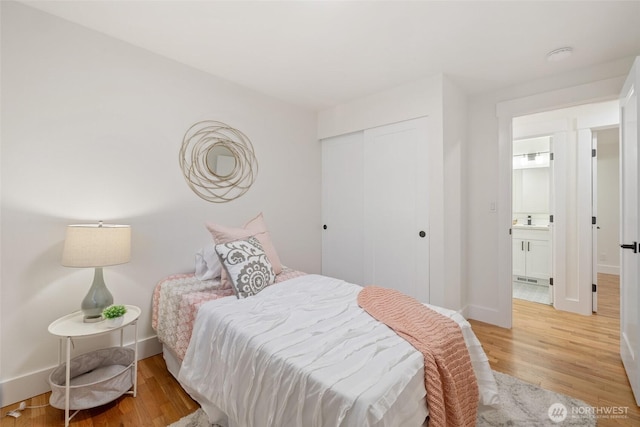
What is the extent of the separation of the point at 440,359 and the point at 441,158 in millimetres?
1845

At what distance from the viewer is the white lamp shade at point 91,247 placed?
1.64 meters

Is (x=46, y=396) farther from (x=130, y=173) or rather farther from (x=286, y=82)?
(x=286, y=82)

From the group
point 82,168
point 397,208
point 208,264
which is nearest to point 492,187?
point 397,208

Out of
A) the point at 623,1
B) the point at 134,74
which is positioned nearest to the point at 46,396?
the point at 134,74

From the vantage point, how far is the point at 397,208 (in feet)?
9.43

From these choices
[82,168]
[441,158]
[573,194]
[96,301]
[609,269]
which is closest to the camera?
[96,301]

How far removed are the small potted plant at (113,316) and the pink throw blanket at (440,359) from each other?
1497 mm

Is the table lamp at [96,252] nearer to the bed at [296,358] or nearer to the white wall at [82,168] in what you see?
the white wall at [82,168]

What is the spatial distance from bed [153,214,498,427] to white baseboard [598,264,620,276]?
5.17 metres

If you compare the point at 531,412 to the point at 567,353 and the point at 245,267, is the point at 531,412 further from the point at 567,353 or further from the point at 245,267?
the point at 245,267

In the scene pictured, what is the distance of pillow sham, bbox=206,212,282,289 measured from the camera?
218 centimetres

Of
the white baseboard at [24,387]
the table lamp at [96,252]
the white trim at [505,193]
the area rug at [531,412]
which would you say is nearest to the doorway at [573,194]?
the white trim at [505,193]

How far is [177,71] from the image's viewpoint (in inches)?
95.1

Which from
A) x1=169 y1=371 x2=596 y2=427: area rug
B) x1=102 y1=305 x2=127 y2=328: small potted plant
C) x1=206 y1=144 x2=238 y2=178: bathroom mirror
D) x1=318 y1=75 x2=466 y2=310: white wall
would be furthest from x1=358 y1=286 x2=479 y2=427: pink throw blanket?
x1=206 y1=144 x2=238 y2=178: bathroom mirror
